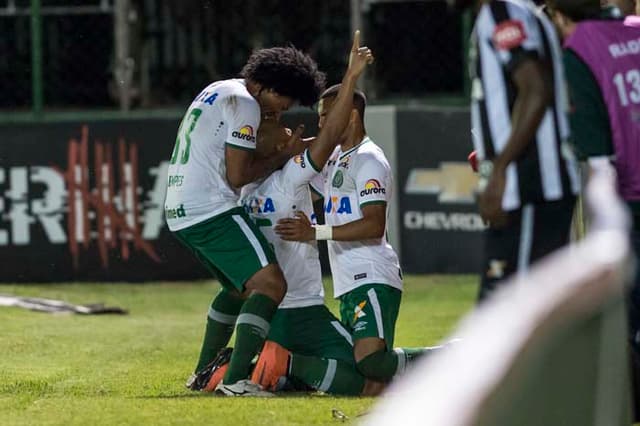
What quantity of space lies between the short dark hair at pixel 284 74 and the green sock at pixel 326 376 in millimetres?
1366

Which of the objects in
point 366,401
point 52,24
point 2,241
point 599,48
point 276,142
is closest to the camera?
point 599,48

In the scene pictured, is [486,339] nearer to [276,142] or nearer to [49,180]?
[276,142]

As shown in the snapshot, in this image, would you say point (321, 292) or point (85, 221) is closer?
point (321, 292)

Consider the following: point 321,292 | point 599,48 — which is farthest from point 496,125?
point 321,292

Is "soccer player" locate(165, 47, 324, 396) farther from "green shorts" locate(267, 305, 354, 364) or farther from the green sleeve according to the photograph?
the green sleeve

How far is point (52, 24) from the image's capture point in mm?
14383

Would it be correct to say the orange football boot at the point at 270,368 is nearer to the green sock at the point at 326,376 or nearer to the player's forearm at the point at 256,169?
the green sock at the point at 326,376

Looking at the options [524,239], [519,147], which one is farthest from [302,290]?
[519,147]

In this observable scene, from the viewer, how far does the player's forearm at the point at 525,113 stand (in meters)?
5.10

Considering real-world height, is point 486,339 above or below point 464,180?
above

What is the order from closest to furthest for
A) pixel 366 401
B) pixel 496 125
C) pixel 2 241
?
1. pixel 496 125
2. pixel 366 401
3. pixel 2 241

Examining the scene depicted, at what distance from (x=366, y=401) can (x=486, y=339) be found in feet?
14.8

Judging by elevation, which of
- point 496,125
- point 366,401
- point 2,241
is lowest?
point 2,241

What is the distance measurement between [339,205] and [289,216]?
10.3 inches
